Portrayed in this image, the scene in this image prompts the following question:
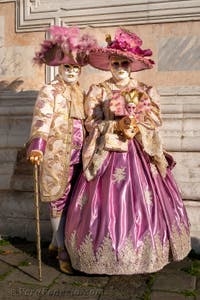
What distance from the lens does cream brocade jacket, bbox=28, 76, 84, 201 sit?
334cm

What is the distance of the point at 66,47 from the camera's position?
11.1ft

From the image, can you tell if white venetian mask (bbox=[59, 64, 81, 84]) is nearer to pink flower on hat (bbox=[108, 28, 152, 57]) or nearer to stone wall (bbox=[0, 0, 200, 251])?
pink flower on hat (bbox=[108, 28, 152, 57])

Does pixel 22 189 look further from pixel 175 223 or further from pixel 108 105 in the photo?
pixel 175 223

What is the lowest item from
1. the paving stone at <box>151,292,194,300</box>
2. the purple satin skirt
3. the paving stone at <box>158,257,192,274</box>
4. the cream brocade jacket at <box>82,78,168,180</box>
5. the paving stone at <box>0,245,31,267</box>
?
the paving stone at <box>0,245,31,267</box>

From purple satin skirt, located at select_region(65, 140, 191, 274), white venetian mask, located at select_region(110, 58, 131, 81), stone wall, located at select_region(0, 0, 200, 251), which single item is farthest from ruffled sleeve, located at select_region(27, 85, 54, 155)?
stone wall, located at select_region(0, 0, 200, 251)

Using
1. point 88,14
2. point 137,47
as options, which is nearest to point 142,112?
point 137,47

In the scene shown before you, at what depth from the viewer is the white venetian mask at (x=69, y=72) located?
350 cm

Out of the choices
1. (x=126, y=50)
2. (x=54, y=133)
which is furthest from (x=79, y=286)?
(x=126, y=50)

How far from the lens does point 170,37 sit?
4246mm

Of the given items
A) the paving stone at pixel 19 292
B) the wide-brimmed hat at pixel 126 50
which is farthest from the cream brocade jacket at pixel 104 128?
the paving stone at pixel 19 292

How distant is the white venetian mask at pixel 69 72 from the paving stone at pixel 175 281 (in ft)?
5.86

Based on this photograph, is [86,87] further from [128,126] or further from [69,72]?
[128,126]

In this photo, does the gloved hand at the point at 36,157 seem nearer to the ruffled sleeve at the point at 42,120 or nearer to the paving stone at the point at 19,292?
the ruffled sleeve at the point at 42,120

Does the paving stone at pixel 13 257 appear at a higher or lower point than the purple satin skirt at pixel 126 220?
lower
